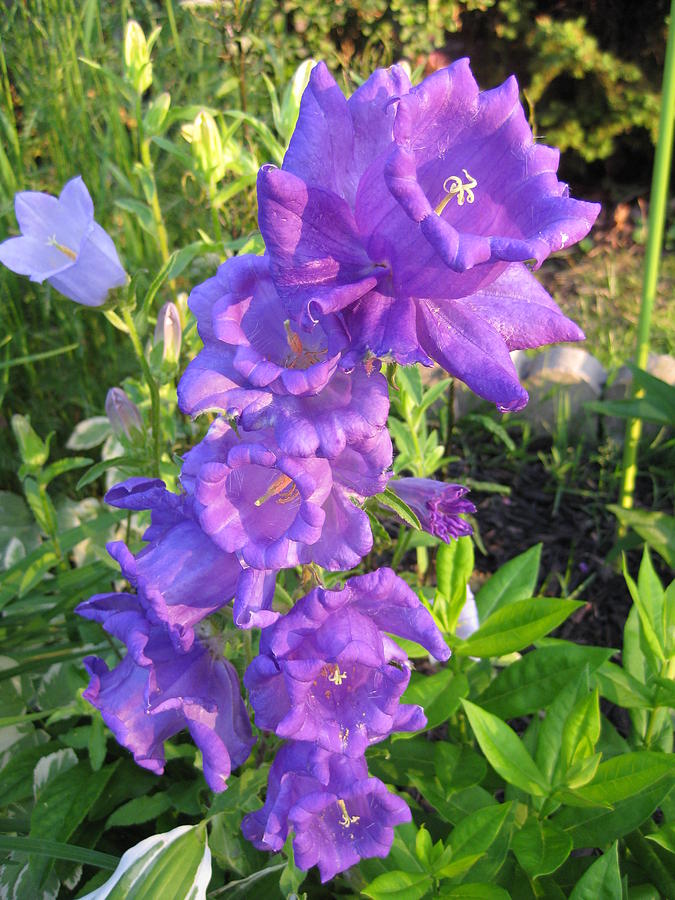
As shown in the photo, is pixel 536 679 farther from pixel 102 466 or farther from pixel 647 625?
pixel 102 466

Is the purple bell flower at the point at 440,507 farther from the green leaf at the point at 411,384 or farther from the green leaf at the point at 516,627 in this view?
the green leaf at the point at 411,384

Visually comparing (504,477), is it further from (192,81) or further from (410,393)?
(192,81)

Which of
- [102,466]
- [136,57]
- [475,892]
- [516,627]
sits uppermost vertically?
[136,57]

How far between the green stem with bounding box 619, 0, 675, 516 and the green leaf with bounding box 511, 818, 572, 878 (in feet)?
4.80

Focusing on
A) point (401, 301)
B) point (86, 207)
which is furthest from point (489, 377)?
point (86, 207)

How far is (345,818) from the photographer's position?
1.20 m

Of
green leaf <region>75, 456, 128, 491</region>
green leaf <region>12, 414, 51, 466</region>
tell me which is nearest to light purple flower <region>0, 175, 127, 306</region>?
green leaf <region>75, 456, 128, 491</region>

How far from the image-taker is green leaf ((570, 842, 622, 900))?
120 cm

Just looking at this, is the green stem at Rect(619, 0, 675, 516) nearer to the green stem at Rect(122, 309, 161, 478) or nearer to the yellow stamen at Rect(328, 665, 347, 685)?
the green stem at Rect(122, 309, 161, 478)

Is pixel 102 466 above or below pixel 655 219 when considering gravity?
below

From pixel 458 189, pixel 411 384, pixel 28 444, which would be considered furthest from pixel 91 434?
pixel 458 189

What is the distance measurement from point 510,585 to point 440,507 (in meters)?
0.71

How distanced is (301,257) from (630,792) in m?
1.02

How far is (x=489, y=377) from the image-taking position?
2.87ft
